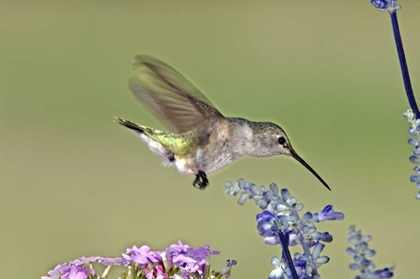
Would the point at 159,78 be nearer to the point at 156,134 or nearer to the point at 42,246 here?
the point at 156,134

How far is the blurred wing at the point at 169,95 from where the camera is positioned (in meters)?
1.73

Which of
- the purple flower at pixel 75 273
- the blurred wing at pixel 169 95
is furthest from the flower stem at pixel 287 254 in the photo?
the blurred wing at pixel 169 95

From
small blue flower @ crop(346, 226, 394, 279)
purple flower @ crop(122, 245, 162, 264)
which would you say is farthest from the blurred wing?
small blue flower @ crop(346, 226, 394, 279)

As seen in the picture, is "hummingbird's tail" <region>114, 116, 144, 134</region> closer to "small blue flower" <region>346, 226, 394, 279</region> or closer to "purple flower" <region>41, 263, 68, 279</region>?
"purple flower" <region>41, 263, 68, 279</region>

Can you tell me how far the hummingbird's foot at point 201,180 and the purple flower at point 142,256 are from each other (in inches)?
27.1

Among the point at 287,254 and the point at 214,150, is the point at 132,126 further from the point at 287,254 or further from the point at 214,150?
the point at 287,254

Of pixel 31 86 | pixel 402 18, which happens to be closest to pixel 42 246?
pixel 31 86

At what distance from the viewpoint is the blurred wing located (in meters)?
1.73

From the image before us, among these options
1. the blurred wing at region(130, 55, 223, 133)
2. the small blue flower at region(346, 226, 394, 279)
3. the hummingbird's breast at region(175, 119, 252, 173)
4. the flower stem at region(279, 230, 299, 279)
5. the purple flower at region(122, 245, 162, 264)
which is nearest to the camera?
the small blue flower at region(346, 226, 394, 279)

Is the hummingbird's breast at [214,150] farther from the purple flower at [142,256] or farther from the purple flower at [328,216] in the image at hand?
the purple flower at [328,216]

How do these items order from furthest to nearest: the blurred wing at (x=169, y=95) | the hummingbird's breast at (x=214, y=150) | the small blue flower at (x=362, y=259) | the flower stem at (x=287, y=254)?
the hummingbird's breast at (x=214, y=150) → the blurred wing at (x=169, y=95) → the flower stem at (x=287, y=254) → the small blue flower at (x=362, y=259)

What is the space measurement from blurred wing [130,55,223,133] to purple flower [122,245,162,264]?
0.66m

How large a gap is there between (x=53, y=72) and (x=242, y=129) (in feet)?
21.6

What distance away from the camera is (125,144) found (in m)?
7.79
